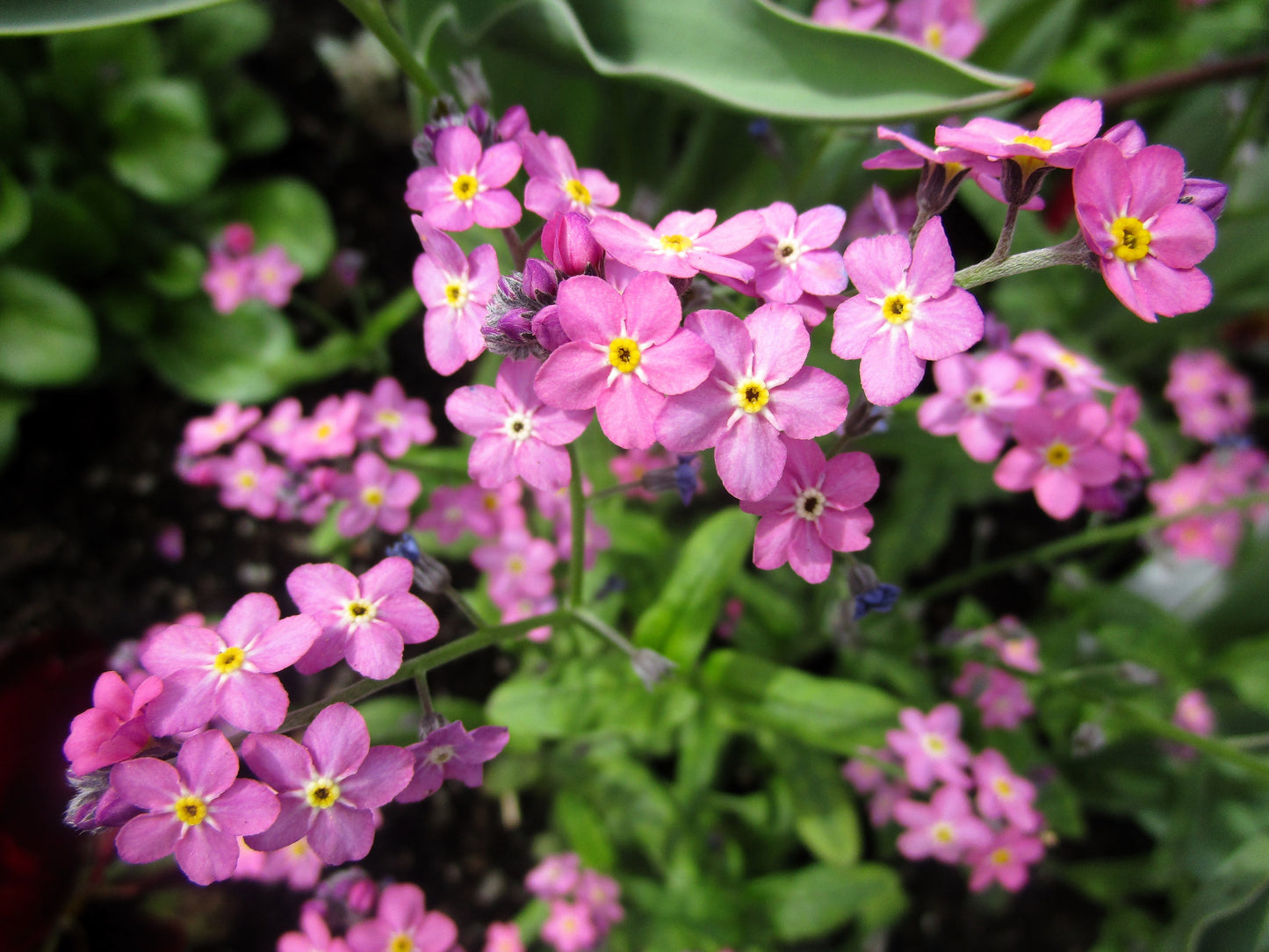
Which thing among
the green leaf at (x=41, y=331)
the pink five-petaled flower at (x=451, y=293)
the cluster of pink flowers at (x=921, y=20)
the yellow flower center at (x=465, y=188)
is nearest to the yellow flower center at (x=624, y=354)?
the pink five-petaled flower at (x=451, y=293)

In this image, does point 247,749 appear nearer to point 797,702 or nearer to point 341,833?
point 341,833

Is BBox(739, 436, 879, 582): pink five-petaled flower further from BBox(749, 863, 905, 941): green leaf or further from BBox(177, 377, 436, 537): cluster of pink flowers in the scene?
BBox(749, 863, 905, 941): green leaf

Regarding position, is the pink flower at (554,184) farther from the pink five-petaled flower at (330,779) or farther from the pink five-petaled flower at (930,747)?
the pink five-petaled flower at (930,747)

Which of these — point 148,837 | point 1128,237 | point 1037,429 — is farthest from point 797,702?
point 148,837

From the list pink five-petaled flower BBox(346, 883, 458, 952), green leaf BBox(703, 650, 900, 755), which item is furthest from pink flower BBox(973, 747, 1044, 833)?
pink five-petaled flower BBox(346, 883, 458, 952)

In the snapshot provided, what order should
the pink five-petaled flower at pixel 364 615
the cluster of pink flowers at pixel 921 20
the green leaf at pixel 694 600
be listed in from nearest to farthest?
the pink five-petaled flower at pixel 364 615
the green leaf at pixel 694 600
the cluster of pink flowers at pixel 921 20
